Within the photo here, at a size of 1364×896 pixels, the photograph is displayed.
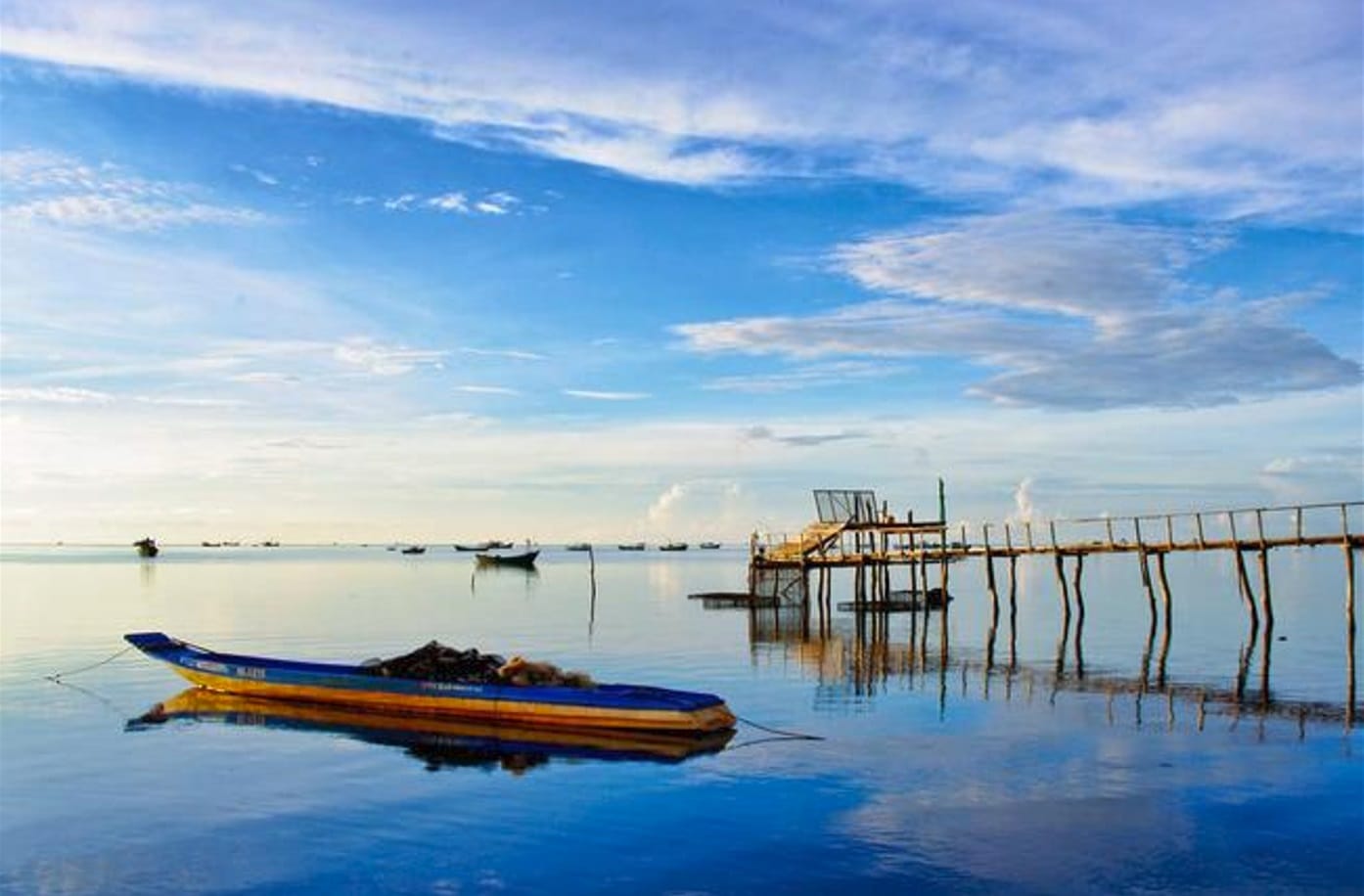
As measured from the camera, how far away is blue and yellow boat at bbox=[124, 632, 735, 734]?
26.8 m

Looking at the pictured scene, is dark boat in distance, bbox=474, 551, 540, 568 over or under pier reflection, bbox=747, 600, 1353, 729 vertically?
over

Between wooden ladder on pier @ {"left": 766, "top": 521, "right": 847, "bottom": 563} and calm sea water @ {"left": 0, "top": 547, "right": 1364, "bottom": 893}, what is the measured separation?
45.0 feet

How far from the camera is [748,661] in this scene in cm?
4341

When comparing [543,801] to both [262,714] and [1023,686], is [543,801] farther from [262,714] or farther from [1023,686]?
[1023,686]

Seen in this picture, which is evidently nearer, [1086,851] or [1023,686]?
[1086,851]

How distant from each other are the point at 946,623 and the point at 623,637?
17129 millimetres

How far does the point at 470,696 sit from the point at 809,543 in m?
34.4

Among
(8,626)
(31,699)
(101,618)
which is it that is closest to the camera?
(31,699)

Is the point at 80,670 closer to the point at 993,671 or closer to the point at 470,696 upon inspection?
the point at 470,696

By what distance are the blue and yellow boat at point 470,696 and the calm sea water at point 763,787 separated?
3.12 feet

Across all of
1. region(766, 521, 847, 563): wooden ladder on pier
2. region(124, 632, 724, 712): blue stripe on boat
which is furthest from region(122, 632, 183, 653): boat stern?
region(766, 521, 847, 563): wooden ladder on pier

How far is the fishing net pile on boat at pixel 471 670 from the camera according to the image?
28.9m

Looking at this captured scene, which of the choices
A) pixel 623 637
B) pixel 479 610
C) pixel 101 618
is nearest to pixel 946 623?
pixel 623 637

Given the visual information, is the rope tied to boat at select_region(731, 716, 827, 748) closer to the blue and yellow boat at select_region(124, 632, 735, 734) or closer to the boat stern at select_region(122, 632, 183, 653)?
the blue and yellow boat at select_region(124, 632, 735, 734)
